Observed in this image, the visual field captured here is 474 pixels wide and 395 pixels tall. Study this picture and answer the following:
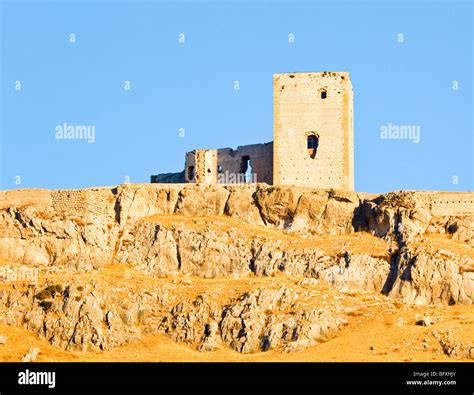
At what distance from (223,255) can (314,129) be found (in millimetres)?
11387

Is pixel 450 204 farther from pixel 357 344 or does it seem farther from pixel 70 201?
pixel 70 201

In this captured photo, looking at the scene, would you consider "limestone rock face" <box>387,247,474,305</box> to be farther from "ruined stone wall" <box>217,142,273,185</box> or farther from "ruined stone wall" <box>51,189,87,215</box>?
"ruined stone wall" <box>51,189,87,215</box>

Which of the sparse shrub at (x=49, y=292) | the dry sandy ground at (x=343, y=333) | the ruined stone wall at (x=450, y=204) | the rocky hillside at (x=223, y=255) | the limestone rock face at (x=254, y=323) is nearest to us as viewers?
the dry sandy ground at (x=343, y=333)

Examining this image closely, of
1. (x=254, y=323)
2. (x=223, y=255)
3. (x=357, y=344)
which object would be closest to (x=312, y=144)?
(x=223, y=255)

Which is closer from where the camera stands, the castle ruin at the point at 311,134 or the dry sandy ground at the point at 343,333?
the dry sandy ground at the point at 343,333

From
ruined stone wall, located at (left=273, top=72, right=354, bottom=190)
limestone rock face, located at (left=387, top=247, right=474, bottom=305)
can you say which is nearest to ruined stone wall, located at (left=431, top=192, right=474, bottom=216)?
limestone rock face, located at (left=387, top=247, right=474, bottom=305)

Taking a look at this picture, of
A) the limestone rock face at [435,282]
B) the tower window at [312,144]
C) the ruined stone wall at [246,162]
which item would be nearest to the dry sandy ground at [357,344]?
the limestone rock face at [435,282]

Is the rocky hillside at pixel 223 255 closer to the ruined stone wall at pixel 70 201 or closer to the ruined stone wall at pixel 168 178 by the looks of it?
the ruined stone wall at pixel 70 201

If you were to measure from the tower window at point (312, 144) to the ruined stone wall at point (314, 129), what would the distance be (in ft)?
0.75

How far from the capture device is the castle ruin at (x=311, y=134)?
89.6m

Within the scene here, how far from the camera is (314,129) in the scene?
90.3 meters

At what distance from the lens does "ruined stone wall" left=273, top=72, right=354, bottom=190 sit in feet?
294

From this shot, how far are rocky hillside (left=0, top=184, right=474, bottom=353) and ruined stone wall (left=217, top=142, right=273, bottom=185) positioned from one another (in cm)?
419

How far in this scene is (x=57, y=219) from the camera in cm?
8675
